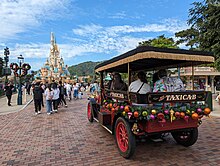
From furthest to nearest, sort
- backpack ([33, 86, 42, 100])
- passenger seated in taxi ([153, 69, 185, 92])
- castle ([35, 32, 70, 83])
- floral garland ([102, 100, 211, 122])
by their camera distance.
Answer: castle ([35, 32, 70, 83]) < backpack ([33, 86, 42, 100]) < passenger seated in taxi ([153, 69, 185, 92]) < floral garland ([102, 100, 211, 122])

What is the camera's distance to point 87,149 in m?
4.34

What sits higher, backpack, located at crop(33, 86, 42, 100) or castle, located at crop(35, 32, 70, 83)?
castle, located at crop(35, 32, 70, 83)

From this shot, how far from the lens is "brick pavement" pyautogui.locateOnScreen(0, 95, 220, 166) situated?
12.1 ft

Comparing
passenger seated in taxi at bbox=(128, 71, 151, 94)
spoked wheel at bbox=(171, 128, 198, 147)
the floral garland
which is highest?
passenger seated in taxi at bbox=(128, 71, 151, 94)

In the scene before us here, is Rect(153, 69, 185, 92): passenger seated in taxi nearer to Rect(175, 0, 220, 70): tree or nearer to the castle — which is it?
Rect(175, 0, 220, 70): tree

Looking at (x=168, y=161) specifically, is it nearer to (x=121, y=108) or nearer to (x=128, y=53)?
(x=121, y=108)

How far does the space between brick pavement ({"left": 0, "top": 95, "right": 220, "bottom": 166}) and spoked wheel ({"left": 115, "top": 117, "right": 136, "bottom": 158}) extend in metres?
0.17

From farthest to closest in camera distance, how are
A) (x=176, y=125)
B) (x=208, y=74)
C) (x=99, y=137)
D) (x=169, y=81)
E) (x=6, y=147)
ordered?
(x=208, y=74) → (x=99, y=137) → (x=6, y=147) → (x=169, y=81) → (x=176, y=125)

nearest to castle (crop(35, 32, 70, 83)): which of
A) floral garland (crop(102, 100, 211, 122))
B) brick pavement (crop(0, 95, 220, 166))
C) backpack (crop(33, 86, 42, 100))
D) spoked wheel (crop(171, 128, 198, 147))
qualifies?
backpack (crop(33, 86, 42, 100))

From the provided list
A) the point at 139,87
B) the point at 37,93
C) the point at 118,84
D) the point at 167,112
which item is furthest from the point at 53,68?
the point at 167,112

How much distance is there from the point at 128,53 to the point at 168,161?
92.4 inches

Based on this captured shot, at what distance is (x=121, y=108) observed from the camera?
388cm

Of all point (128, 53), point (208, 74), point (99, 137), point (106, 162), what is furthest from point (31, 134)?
point (208, 74)

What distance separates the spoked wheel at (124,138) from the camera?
3555 millimetres
